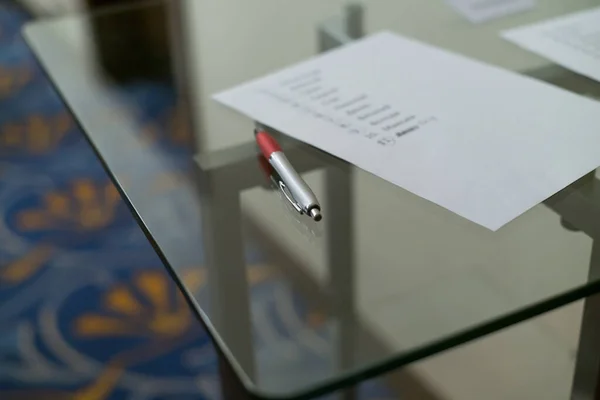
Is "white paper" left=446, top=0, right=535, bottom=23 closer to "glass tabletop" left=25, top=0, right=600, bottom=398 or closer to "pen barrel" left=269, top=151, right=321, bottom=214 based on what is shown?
"glass tabletop" left=25, top=0, right=600, bottom=398

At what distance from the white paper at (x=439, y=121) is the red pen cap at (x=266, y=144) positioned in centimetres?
3

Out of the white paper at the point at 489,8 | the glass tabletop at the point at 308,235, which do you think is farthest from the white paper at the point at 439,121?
the white paper at the point at 489,8

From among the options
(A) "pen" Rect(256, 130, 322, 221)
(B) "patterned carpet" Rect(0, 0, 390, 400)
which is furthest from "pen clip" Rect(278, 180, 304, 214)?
(B) "patterned carpet" Rect(0, 0, 390, 400)

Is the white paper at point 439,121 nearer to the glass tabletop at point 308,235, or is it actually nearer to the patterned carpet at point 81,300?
the glass tabletop at point 308,235

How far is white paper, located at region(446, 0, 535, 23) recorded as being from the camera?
0.94 m

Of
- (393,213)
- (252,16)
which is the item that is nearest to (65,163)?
(252,16)

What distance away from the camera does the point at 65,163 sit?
1946mm

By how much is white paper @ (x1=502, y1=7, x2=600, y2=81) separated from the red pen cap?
0.33 m

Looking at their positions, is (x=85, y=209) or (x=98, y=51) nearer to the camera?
(x=98, y=51)

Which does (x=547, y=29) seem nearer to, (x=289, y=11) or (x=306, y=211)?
(x=289, y=11)

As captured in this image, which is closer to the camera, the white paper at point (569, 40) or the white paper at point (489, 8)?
the white paper at point (569, 40)

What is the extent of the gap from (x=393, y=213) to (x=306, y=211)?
9 cm

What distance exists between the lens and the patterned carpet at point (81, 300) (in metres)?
1.31

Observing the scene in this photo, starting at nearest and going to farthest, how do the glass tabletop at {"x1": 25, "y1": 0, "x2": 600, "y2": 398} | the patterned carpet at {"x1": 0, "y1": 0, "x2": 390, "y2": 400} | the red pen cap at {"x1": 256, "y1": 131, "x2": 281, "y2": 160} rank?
1. the glass tabletop at {"x1": 25, "y1": 0, "x2": 600, "y2": 398}
2. the red pen cap at {"x1": 256, "y1": 131, "x2": 281, "y2": 160}
3. the patterned carpet at {"x1": 0, "y1": 0, "x2": 390, "y2": 400}
